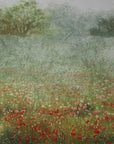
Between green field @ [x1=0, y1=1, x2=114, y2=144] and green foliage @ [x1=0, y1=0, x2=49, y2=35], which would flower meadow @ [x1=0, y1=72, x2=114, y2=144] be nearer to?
green field @ [x1=0, y1=1, x2=114, y2=144]

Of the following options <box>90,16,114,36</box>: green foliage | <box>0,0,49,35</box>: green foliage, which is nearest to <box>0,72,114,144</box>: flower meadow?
<box>90,16,114,36</box>: green foliage

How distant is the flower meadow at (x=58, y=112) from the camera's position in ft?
7.47

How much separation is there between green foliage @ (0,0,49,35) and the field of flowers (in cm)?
14

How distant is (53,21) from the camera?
2.57 meters

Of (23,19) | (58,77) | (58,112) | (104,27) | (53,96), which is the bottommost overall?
(58,112)

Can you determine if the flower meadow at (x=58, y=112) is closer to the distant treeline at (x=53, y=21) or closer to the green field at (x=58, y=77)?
the green field at (x=58, y=77)

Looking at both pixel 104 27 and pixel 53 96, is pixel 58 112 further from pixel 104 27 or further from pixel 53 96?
pixel 104 27

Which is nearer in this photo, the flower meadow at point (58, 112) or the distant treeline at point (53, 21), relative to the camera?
the flower meadow at point (58, 112)

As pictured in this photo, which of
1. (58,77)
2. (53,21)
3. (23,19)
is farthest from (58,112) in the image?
(23,19)

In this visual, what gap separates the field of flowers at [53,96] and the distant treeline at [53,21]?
140mm

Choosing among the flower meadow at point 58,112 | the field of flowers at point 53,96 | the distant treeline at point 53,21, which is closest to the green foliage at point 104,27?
the distant treeline at point 53,21

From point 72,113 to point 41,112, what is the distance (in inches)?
14.3

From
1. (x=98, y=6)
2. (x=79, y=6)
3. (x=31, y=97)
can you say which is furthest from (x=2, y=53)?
(x=98, y=6)

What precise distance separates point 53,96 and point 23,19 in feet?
3.45
